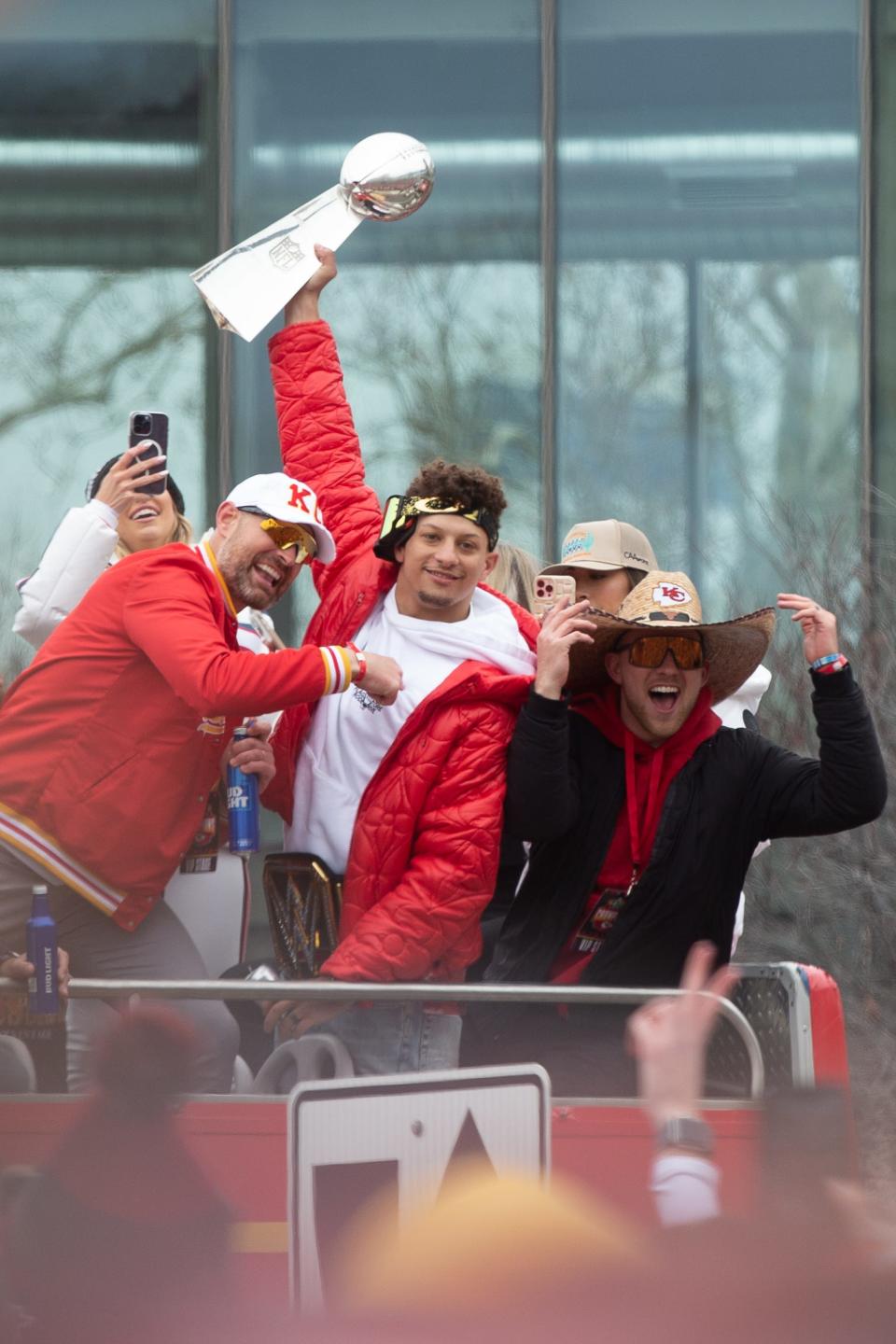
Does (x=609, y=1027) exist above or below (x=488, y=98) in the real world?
below

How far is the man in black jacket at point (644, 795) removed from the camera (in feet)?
11.5

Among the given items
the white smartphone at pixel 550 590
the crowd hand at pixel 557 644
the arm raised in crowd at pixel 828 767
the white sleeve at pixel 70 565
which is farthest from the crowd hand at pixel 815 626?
the white sleeve at pixel 70 565

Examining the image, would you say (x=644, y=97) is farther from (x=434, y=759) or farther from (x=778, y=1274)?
(x=778, y=1274)

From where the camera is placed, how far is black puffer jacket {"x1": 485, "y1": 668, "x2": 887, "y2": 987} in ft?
11.5

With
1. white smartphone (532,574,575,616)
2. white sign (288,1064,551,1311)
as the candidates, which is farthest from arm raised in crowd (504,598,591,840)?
white sign (288,1064,551,1311)

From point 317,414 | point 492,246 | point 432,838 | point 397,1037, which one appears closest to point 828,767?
point 432,838

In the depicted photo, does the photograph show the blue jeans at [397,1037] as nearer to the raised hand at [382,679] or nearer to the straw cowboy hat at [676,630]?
the raised hand at [382,679]

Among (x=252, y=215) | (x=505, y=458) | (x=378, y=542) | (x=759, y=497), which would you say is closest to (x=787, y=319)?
(x=759, y=497)

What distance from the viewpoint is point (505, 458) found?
→ 901cm

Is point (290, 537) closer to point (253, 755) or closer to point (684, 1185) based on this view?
point (253, 755)

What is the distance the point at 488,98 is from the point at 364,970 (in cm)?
660

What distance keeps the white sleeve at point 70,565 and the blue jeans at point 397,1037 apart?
1.23 metres

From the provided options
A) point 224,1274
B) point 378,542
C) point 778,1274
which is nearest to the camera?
point 778,1274

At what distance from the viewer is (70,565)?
3951 millimetres
